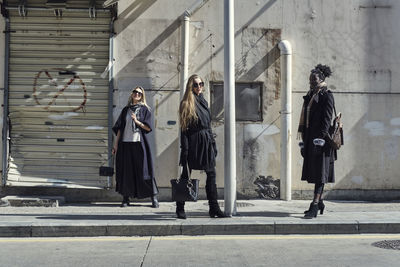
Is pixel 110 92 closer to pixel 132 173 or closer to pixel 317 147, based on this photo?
pixel 132 173

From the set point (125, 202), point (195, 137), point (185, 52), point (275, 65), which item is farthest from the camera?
point (275, 65)

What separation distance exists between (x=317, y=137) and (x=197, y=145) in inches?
64.1

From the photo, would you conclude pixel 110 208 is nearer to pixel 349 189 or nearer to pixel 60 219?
pixel 60 219

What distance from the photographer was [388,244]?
669cm

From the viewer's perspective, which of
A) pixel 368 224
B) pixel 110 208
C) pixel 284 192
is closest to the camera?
pixel 368 224

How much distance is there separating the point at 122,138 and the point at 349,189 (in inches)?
158

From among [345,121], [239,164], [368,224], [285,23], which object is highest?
[285,23]

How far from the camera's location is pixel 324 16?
10086 mm

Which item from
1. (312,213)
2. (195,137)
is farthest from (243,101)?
(312,213)

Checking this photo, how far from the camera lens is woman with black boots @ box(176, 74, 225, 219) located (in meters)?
7.61

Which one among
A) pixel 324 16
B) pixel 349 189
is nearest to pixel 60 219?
pixel 349 189

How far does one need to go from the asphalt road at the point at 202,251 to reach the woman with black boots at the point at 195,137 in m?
0.94

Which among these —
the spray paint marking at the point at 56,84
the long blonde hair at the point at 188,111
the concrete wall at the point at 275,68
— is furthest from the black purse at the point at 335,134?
the spray paint marking at the point at 56,84

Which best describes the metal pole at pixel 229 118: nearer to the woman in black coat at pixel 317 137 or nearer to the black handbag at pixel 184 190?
the black handbag at pixel 184 190
